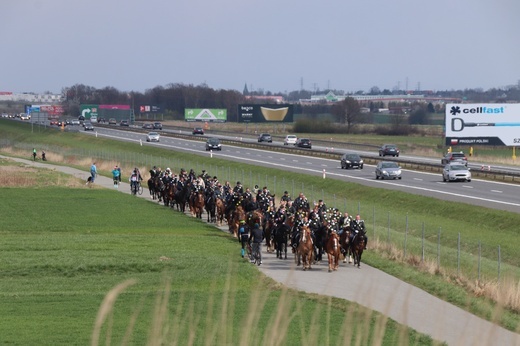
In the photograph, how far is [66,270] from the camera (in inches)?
1120

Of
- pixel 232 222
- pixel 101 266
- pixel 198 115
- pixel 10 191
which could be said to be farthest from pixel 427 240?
pixel 198 115

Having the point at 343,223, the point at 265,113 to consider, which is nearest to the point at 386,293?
the point at 343,223

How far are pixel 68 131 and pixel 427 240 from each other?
10166cm

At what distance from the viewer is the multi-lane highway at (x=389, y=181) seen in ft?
167

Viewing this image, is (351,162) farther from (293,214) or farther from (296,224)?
(296,224)

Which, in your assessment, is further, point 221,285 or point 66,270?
point 66,270

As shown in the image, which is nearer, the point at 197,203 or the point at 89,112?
the point at 197,203

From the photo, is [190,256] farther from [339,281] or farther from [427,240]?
[427,240]

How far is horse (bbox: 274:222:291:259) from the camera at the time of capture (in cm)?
3108

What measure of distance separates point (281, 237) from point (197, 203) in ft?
46.2

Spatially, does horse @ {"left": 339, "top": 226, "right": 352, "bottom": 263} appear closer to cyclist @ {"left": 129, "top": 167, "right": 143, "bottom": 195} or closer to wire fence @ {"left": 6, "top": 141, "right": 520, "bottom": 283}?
wire fence @ {"left": 6, "top": 141, "right": 520, "bottom": 283}

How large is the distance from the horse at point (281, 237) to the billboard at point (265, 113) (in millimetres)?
114846

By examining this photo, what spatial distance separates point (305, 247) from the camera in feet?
93.4

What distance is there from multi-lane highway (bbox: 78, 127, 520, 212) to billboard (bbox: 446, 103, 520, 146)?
472 inches
